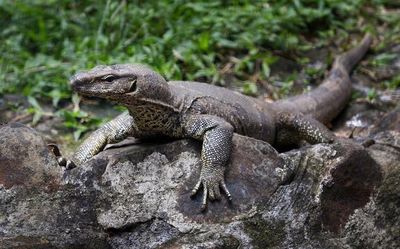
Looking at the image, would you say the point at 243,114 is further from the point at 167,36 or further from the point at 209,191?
the point at 167,36

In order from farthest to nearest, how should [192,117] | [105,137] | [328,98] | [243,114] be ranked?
[328,98] < [243,114] < [105,137] < [192,117]

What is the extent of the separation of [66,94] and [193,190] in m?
3.87

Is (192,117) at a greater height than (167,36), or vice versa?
(192,117)

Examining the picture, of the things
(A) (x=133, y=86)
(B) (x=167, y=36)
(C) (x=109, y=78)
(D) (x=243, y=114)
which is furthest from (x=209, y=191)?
(B) (x=167, y=36)

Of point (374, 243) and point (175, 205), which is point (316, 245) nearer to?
point (374, 243)

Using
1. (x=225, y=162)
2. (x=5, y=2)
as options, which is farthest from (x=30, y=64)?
(x=225, y=162)

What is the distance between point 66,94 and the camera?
8.45 m

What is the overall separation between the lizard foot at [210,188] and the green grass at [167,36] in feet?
11.9

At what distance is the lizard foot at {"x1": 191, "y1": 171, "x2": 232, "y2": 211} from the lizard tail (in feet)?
7.48

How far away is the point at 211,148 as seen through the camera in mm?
5258

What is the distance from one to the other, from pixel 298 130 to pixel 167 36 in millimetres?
3001

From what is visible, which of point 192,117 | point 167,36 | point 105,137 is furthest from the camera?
point 167,36


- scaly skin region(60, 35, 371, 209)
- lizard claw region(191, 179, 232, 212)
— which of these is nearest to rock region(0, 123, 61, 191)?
scaly skin region(60, 35, 371, 209)

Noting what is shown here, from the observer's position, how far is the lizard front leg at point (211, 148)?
504 cm
